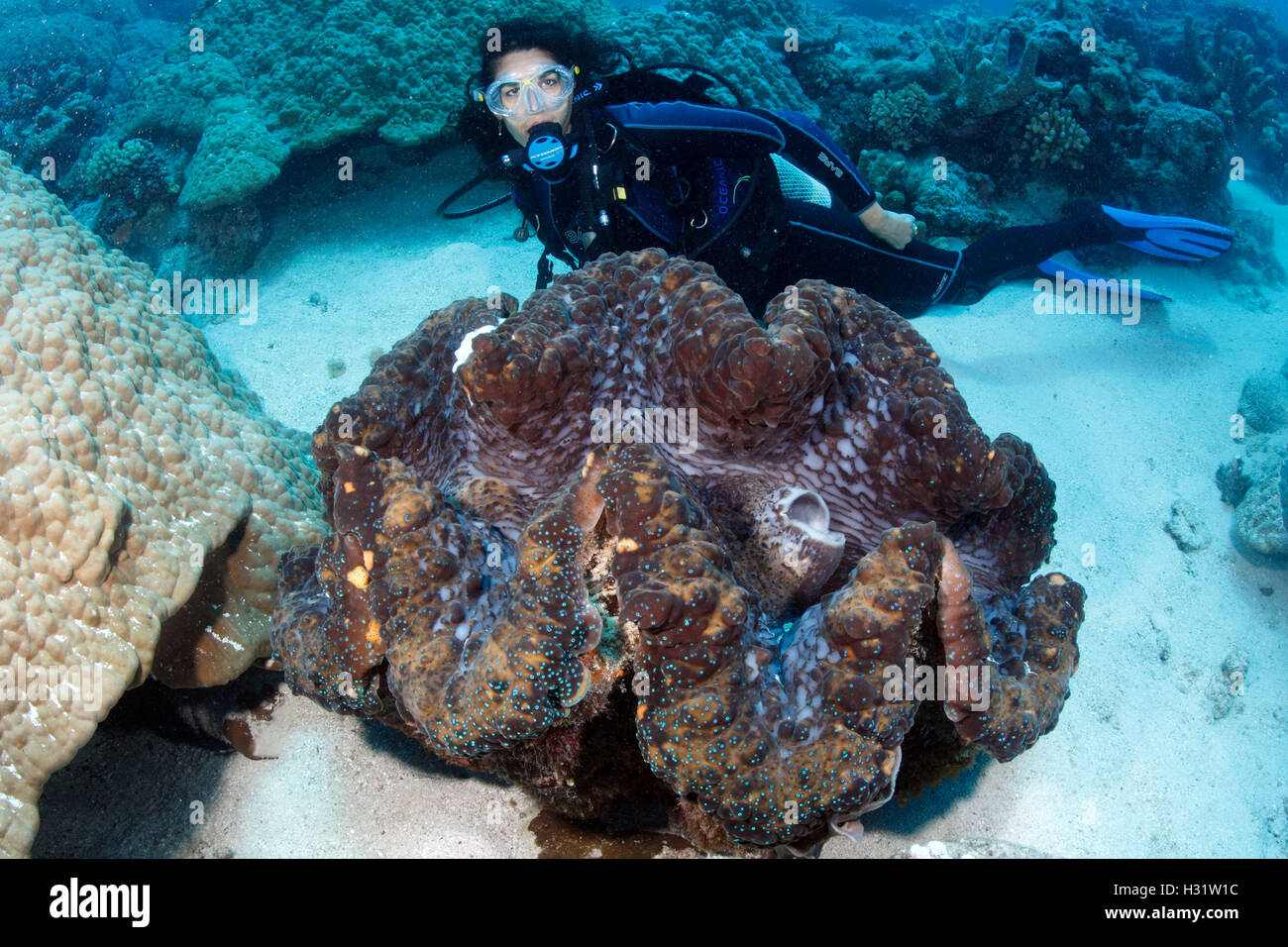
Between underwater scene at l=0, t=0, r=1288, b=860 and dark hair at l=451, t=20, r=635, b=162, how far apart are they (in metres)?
0.03

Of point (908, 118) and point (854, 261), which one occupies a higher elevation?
point (908, 118)

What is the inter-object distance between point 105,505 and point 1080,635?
5162 mm

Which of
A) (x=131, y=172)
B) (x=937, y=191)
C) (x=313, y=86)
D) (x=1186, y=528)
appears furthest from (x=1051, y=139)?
(x=131, y=172)

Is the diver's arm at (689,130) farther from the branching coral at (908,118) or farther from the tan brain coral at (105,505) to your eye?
the branching coral at (908,118)

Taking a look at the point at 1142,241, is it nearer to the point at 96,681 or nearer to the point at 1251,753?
the point at 1251,753

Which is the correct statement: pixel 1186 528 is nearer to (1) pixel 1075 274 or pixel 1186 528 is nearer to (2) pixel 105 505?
(1) pixel 1075 274

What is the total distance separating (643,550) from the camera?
1598 millimetres

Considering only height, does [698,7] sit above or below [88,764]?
above

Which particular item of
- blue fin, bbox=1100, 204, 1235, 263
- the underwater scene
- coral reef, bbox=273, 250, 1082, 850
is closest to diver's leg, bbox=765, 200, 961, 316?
the underwater scene

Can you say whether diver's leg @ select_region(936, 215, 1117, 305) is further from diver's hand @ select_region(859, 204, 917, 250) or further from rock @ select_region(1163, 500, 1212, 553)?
rock @ select_region(1163, 500, 1212, 553)

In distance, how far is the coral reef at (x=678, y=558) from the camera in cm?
154

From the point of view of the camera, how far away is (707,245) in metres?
4.26
